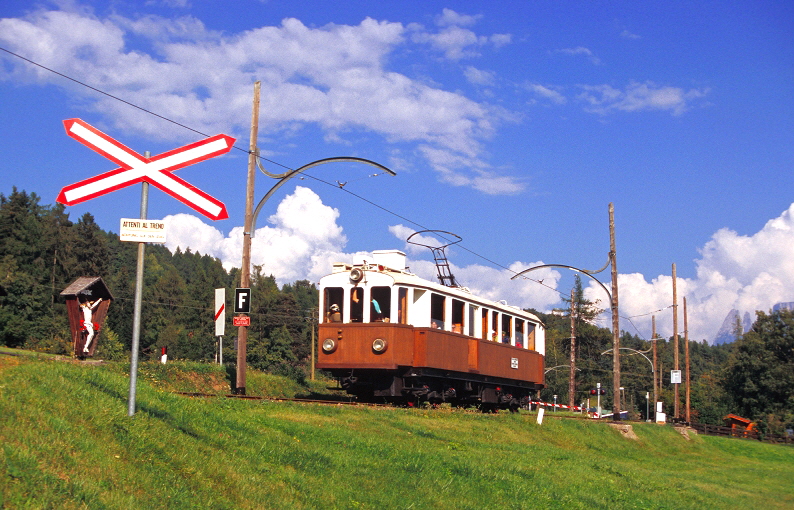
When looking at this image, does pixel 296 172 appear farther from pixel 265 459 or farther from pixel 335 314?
pixel 265 459

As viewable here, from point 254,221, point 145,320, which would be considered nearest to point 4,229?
point 145,320

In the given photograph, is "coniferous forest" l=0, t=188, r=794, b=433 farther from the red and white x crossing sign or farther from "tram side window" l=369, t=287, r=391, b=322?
the red and white x crossing sign

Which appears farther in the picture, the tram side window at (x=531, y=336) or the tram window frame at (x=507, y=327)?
the tram side window at (x=531, y=336)

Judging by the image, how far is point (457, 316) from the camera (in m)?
23.4

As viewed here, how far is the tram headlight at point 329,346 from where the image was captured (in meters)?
21.6

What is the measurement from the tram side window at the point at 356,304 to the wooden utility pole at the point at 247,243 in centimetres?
292

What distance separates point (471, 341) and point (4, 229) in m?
65.1

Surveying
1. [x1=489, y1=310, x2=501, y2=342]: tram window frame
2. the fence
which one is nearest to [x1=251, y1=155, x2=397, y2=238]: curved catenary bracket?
[x1=489, y1=310, x2=501, y2=342]: tram window frame

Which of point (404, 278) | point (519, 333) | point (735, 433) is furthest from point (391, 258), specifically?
point (735, 433)

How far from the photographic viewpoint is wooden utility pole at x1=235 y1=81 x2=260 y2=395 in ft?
68.3

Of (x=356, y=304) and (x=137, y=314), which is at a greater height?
(x=356, y=304)

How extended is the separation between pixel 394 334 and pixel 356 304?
1570 mm

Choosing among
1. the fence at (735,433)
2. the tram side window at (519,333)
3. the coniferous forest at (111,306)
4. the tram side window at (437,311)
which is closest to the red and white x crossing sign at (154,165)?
the tram side window at (437,311)

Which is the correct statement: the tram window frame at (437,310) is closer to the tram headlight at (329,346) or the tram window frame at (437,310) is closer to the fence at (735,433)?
the tram headlight at (329,346)
